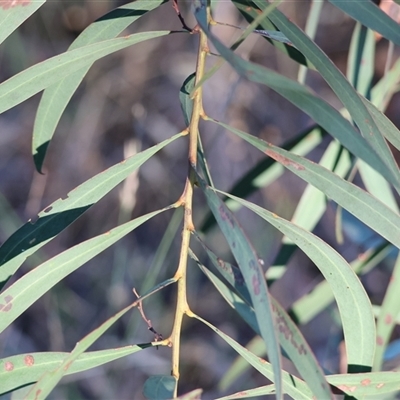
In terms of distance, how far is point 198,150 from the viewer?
66 centimetres

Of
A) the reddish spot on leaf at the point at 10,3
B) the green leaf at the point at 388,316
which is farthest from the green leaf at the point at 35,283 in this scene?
the green leaf at the point at 388,316

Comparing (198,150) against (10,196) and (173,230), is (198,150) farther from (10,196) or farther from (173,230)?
(10,196)

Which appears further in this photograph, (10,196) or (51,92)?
(10,196)

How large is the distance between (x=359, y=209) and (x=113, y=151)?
6.41 feet

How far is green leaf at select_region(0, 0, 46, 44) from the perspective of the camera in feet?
2.08

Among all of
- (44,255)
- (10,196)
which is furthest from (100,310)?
A: (10,196)

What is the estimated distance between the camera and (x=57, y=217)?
0.63 meters

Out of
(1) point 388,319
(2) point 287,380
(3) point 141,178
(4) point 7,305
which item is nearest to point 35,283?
(4) point 7,305

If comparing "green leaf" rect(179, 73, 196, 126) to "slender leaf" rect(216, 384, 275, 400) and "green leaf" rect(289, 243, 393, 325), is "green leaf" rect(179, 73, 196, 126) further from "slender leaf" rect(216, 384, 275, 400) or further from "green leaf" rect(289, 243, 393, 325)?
"green leaf" rect(289, 243, 393, 325)

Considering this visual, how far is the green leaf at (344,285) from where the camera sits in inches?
23.2

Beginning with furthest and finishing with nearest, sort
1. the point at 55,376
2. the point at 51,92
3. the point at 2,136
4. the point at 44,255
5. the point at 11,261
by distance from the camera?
the point at 2,136 → the point at 44,255 → the point at 51,92 → the point at 11,261 → the point at 55,376

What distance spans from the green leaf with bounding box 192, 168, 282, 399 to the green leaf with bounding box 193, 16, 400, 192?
3.8 inches

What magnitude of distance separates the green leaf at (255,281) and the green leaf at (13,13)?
0.89 feet

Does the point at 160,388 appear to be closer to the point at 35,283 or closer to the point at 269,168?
the point at 35,283
